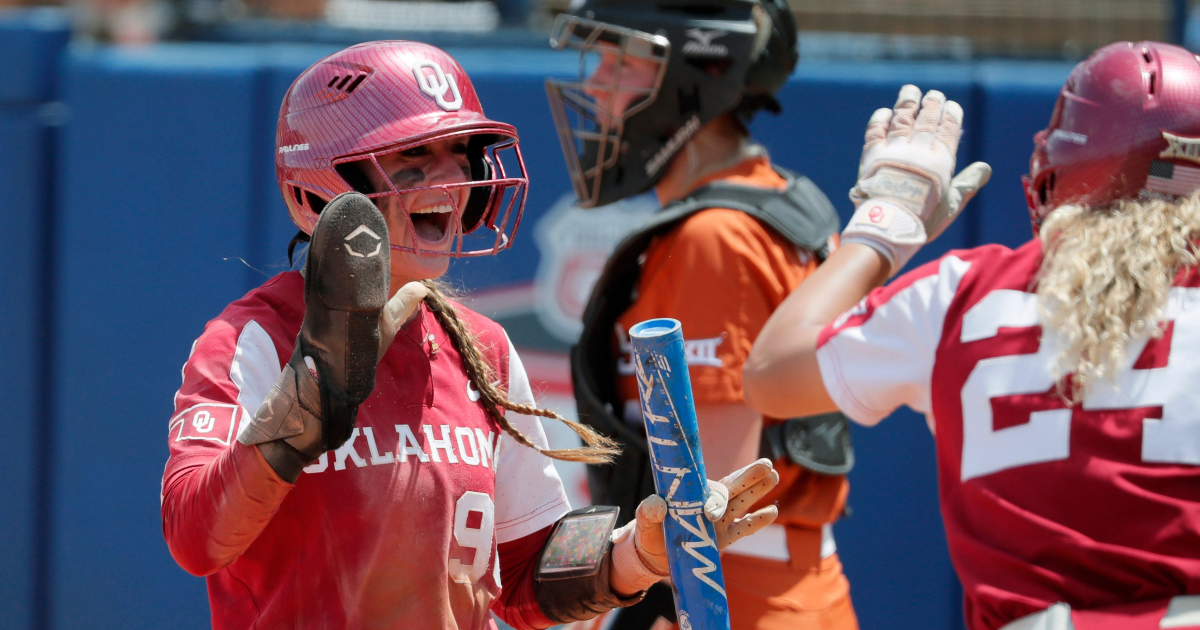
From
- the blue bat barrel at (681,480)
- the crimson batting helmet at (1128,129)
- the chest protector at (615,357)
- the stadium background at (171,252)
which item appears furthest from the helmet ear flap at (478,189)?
the stadium background at (171,252)

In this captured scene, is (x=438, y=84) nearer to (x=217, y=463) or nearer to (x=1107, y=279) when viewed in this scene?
(x=217, y=463)

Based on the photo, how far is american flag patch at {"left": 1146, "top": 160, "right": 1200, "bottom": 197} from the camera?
1.95 meters

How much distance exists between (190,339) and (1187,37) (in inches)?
146

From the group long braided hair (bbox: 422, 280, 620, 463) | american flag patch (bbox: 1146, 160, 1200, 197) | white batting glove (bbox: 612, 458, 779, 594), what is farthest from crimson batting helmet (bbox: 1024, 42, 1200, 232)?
long braided hair (bbox: 422, 280, 620, 463)

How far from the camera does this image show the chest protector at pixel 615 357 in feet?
8.61

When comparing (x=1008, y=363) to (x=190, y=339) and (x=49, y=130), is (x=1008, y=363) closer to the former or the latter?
(x=190, y=339)

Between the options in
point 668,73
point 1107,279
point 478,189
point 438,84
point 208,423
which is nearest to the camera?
point 208,423

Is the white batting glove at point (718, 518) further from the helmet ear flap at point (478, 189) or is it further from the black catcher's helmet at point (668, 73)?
the black catcher's helmet at point (668, 73)

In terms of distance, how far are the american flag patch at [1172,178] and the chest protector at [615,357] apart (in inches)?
33.2

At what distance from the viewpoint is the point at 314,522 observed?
153 cm

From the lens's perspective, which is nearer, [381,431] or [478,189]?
[381,431]

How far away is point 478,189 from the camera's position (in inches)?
76.2

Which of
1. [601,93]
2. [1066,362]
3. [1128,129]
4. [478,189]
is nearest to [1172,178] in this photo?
[1128,129]

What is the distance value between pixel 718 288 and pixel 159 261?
2208mm
